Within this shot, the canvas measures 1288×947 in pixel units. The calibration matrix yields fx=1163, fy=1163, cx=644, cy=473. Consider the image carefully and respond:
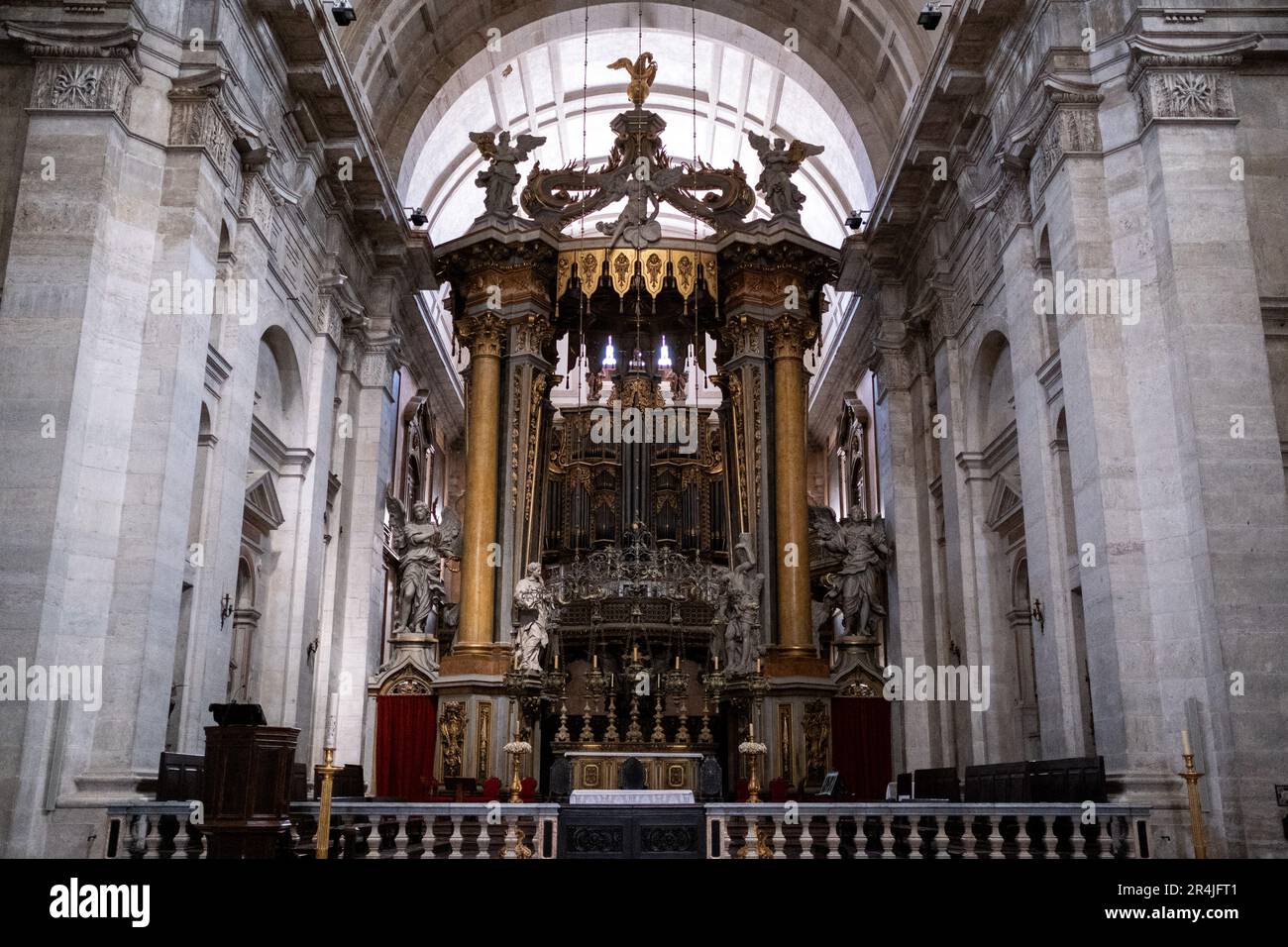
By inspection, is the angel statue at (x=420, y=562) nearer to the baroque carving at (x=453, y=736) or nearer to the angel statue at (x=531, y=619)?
the baroque carving at (x=453, y=736)

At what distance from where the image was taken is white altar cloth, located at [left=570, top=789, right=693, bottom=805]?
10.6 meters

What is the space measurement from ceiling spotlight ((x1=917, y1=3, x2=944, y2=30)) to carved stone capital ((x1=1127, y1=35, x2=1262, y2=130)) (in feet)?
12.8

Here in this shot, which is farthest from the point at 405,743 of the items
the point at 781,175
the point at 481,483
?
Answer: the point at 781,175

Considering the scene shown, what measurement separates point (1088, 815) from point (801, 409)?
A: 975 centimetres

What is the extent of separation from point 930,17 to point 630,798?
10248 mm

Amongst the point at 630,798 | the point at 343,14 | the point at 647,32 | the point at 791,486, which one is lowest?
the point at 630,798

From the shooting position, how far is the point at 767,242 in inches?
730

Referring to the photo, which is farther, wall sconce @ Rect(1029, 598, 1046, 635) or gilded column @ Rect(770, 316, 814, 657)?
gilded column @ Rect(770, 316, 814, 657)

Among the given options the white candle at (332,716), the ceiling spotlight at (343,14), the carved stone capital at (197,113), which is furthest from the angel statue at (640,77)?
the white candle at (332,716)

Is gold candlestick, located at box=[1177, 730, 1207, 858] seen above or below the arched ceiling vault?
below

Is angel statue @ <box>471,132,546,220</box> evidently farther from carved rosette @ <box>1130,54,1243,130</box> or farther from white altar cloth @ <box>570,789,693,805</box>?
white altar cloth @ <box>570,789,693,805</box>

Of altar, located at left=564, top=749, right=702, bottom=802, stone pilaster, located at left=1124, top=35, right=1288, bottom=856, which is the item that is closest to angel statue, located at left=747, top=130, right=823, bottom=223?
stone pilaster, located at left=1124, top=35, right=1288, bottom=856

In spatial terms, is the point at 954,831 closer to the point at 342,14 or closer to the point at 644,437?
the point at 342,14

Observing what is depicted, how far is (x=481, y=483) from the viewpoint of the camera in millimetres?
17688
